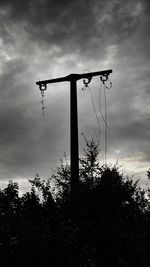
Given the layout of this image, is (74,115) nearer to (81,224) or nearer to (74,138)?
(74,138)

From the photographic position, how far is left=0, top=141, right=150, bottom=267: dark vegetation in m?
8.11

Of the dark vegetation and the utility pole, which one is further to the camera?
the utility pole

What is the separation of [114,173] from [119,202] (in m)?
1.70

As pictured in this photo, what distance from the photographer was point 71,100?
1548 centimetres

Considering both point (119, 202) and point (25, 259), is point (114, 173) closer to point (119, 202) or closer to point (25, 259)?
point (119, 202)

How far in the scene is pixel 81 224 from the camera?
10.9 meters

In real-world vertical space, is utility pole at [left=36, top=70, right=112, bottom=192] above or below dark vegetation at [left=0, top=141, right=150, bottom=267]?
above

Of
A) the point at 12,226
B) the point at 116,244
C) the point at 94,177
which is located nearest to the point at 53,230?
the point at 12,226

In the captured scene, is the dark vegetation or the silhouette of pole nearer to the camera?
the dark vegetation

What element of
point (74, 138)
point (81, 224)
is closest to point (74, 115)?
point (74, 138)

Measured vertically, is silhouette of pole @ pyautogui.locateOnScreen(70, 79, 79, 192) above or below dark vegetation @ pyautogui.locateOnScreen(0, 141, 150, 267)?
above

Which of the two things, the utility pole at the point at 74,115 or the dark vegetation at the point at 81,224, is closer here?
the dark vegetation at the point at 81,224

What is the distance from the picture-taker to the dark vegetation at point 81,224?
26.6 ft

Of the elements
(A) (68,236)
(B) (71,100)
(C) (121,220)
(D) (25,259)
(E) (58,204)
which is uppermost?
(B) (71,100)
